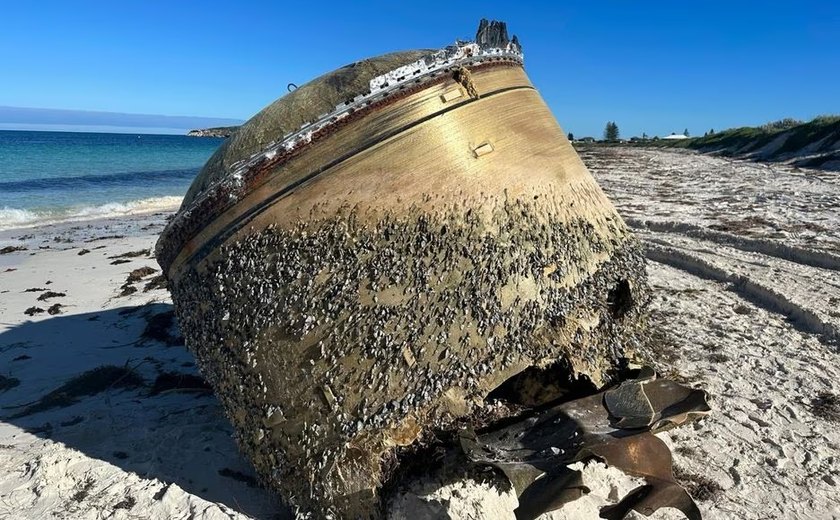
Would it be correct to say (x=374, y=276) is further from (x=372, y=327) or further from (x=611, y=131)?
(x=611, y=131)

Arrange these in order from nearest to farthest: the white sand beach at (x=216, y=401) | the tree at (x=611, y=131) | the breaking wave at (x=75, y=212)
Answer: the white sand beach at (x=216, y=401)
the breaking wave at (x=75, y=212)
the tree at (x=611, y=131)

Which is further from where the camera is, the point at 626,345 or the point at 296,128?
the point at 626,345

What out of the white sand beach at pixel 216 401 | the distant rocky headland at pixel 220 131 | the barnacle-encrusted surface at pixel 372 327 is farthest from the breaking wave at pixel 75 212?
the barnacle-encrusted surface at pixel 372 327

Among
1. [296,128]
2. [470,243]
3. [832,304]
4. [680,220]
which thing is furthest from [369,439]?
[680,220]

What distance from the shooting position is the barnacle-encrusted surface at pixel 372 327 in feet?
8.16

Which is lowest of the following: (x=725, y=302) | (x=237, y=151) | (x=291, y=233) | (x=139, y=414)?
(x=139, y=414)

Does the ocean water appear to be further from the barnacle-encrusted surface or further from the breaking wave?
the barnacle-encrusted surface

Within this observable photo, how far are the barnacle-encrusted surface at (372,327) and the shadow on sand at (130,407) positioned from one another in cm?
74

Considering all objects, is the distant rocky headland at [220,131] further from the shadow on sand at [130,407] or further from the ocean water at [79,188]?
the ocean water at [79,188]

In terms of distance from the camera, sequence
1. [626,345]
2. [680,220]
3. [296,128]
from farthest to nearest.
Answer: [680,220] → [626,345] → [296,128]

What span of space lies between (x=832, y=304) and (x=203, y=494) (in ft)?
20.3

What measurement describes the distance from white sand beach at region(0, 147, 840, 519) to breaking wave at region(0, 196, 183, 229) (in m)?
8.52

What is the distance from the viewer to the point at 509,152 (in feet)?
9.21

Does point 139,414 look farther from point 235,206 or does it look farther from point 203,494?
point 235,206
